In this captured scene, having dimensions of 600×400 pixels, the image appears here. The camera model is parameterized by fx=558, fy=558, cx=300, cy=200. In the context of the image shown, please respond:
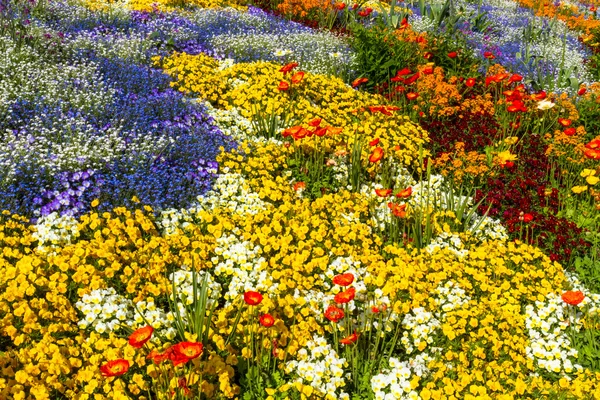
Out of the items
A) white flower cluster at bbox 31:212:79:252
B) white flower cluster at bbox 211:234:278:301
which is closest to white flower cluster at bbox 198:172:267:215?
white flower cluster at bbox 211:234:278:301

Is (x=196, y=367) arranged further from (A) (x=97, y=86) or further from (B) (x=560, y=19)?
(B) (x=560, y=19)

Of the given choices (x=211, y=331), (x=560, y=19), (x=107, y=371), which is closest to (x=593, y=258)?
(x=211, y=331)

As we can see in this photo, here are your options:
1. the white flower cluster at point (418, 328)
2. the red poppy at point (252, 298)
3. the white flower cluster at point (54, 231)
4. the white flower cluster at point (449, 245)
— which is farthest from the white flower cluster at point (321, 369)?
the white flower cluster at point (54, 231)

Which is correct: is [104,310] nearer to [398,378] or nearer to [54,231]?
[54,231]

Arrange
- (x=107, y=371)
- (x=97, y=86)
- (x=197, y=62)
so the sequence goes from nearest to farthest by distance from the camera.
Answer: (x=107, y=371)
(x=97, y=86)
(x=197, y=62)

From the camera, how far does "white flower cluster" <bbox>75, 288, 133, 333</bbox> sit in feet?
13.4

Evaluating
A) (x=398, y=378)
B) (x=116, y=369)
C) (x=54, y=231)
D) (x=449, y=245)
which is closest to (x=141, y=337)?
(x=116, y=369)

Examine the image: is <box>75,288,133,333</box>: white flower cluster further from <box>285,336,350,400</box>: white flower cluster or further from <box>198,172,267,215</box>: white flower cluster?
<box>198,172,267,215</box>: white flower cluster

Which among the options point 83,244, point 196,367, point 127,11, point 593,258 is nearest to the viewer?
point 196,367

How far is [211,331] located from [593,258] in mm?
4129

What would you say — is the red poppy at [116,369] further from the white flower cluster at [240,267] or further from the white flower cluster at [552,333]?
the white flower cluster at [552,333]

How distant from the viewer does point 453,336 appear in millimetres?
4355

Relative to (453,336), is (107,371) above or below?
above

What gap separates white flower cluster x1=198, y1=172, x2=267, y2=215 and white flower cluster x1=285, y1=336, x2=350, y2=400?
Result: 200cm
